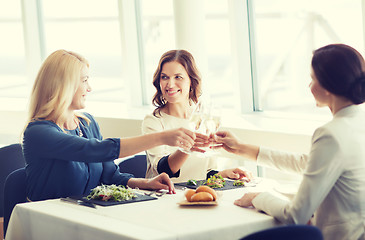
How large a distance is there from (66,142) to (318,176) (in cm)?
129

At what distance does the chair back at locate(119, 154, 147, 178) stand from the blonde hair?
0.65m

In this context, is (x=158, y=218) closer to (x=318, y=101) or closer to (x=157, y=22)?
(x=318, y=101)

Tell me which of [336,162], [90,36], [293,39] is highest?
[90,36]

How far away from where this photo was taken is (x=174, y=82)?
3.64m

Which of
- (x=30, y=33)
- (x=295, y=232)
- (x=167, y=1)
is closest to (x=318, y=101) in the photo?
(x=295, y=232)

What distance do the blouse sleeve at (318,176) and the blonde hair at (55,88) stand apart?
1383mm

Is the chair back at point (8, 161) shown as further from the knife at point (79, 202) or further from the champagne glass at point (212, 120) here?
the champagne glass at point (212, 120)

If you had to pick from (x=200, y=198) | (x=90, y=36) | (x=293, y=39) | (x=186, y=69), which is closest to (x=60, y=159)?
(x=200, y=198)

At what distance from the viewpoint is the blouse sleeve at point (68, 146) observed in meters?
2.99

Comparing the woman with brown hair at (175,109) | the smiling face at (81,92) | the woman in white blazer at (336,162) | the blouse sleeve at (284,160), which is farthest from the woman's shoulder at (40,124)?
the woman in white blazer at (336,162)

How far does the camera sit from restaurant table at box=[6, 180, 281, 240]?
7.57 feet

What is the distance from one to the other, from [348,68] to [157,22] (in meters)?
3.69

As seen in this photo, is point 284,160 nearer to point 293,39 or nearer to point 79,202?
point 79,202

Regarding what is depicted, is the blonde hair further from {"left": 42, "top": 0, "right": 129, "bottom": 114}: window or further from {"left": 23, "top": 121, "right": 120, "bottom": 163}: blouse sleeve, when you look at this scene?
{"left": 42, "top": 0, "right": 129, "bottom": 114}: window
